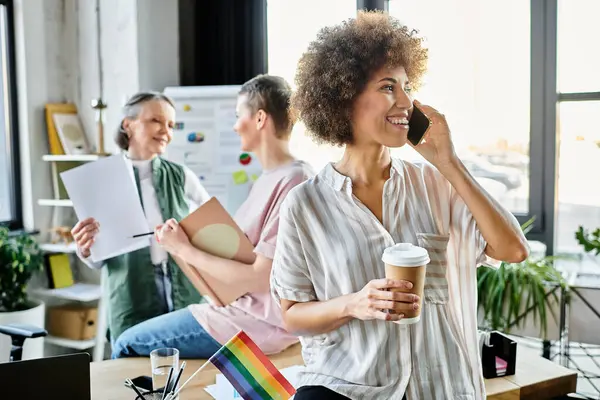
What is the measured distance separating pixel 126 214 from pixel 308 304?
1298 mm

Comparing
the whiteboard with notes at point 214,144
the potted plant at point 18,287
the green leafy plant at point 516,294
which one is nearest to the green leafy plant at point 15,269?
the potted plant at point 18,287

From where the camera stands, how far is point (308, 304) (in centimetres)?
151

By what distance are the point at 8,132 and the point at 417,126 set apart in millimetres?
3498

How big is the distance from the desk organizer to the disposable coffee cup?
0.80 meters

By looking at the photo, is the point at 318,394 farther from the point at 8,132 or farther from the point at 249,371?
the point at 8,132

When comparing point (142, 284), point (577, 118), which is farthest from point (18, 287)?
point (577, 118)

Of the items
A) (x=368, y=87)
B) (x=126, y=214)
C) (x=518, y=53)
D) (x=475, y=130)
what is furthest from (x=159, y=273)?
(x=518, y=53)

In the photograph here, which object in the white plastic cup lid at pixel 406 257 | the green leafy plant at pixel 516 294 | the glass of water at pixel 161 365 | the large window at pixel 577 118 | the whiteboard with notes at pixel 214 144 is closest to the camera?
the white plastic cup lid at pixel 406 257

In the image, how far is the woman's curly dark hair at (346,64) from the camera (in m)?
1.51

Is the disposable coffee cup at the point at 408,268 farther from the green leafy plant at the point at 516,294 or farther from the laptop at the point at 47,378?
the green leafy plant at the point at 516,294

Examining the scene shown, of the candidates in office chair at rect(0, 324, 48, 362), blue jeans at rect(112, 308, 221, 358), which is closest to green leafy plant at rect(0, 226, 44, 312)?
office chair at rect(0, 324, 48, 362)

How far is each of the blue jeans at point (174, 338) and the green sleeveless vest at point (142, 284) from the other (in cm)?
26

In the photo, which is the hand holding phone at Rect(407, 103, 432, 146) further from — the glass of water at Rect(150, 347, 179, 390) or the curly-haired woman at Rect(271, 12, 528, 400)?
the glass of water at Rect(150, 347, 179, 390)

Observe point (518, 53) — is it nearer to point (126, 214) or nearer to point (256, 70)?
point (256, 70)
